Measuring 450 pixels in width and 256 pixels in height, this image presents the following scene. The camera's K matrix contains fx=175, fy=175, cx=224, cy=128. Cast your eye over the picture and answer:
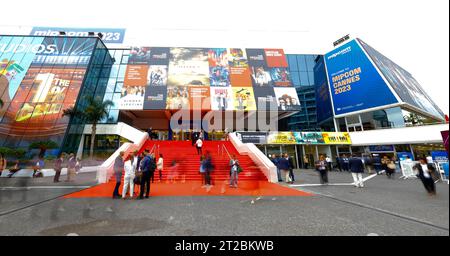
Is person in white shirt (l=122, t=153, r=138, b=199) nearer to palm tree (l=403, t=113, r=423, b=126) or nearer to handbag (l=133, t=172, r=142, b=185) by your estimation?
handbag (l=133, t=172, r=142, b=185)

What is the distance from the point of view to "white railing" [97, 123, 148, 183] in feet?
29.0

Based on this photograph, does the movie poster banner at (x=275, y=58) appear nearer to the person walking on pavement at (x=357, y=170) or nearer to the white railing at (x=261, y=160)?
the white railing at (x=261, y=160)

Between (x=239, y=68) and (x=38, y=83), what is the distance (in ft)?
78.1

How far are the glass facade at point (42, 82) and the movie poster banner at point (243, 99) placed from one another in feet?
59.8

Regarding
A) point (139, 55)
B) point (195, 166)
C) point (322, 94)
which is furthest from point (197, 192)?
point (322, 94)

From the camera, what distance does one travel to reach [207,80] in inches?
943

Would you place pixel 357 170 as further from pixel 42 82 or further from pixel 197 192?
pixel 42 82

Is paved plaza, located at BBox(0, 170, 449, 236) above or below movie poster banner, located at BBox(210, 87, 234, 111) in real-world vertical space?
below

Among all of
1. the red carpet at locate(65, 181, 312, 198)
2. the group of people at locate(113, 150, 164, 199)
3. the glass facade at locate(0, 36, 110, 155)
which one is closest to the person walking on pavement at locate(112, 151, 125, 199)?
the group of people at locate(113, 150, 164, 199)

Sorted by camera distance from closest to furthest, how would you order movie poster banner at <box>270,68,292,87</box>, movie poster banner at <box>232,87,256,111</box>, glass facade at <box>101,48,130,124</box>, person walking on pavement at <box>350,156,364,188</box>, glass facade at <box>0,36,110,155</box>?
person walking on pavement at <box>350,156,364,188</box> < glass facade at <box>0,36,110,155</box> < movie poster banner at <box>232,87,256,111</box> < glass facade at <box>101,48,130,124</box> < movie poster banner at <box>270,68,292,87</box>

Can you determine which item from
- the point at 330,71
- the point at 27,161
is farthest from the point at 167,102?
the point at 330,71

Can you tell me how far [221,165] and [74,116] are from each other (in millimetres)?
17581

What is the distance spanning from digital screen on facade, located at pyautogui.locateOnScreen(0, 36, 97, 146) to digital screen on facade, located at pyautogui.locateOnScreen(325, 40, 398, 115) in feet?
111

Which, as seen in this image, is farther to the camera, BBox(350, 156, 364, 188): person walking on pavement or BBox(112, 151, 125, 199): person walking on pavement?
BBox(350, 156, 364, 188): person walking on pavement
